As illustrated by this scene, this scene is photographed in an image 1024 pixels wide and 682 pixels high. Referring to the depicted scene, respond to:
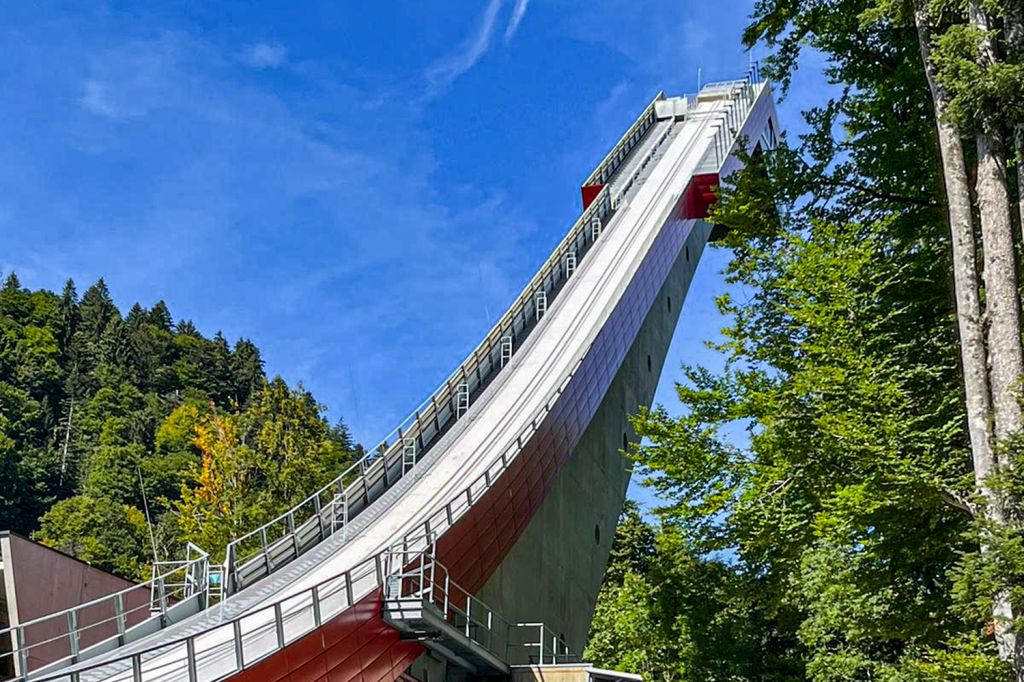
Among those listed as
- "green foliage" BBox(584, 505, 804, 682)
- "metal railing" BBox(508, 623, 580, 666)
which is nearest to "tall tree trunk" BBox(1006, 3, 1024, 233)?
"metal railing" BBox(508, 623, 580, 666)

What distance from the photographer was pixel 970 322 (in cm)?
1263

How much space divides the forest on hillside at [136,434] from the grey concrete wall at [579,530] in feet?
40.3

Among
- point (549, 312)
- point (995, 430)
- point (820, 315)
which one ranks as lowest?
point (995, 430)

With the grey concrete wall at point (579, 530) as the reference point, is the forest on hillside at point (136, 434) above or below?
above

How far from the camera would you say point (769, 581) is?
16297 millimetres

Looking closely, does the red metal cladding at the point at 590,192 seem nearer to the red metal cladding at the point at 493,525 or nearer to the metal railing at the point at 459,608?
the red metal cladding at the point at 493,525

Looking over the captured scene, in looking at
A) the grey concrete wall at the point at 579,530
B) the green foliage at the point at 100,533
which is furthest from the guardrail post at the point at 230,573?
the green foliage at the point at 100,533

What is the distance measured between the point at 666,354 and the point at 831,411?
19658 mm

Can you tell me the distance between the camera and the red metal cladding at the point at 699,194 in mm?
37469

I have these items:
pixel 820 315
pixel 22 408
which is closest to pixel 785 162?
pixel 820 315

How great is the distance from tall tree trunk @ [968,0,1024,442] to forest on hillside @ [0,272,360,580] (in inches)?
988

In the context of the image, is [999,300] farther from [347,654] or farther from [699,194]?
[699,194]

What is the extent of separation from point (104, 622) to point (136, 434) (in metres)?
73.4

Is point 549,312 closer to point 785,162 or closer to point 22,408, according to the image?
point 785,162
